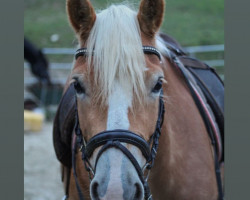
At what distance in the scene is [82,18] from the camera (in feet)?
6.93

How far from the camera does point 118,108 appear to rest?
1790mm

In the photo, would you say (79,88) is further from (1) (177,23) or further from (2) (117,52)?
(1) (177,23)

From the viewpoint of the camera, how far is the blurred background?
19.2ft

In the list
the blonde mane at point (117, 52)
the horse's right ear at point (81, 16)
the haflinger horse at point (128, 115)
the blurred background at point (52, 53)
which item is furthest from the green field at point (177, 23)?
the blonde mane at point (117, 52)

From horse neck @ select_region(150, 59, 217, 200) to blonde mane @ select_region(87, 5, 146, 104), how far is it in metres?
0.47

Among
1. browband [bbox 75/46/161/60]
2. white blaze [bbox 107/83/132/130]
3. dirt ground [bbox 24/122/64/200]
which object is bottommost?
dirt ground [bbox 24/122/64/200]

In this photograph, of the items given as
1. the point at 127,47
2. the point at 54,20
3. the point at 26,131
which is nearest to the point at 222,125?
the point at 127,47

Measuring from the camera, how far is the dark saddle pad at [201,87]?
2651 mm

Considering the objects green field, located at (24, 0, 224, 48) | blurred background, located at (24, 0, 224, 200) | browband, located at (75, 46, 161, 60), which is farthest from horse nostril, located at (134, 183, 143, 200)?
green field, located at (24, 0, 224, 48)

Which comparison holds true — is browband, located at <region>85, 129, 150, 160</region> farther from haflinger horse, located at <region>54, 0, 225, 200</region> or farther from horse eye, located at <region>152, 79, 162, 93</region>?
horse eye, located at <region>152, 79, 162, 93</region>

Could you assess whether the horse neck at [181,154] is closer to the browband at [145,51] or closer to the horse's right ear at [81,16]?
the browband at [145,51]

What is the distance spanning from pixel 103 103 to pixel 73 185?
964 millimetres

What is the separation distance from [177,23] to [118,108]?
41.8 ft

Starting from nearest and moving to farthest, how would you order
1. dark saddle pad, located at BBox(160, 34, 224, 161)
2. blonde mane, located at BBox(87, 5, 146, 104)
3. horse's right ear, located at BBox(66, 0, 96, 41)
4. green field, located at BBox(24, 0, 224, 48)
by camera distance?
blonde mane, located at BBox(87, 5, 146, 104), horse's right ear, located at BBox(66, 0, 96, 41), dark saddle pad, located at BBox(160, 34, 224, 161), green field, located at BBox(24, 0, 224, 48)
